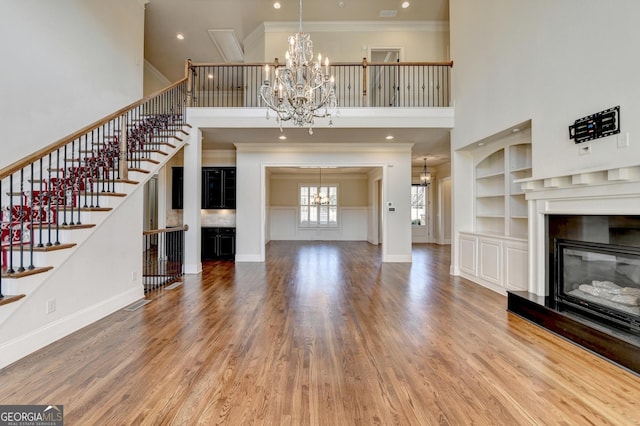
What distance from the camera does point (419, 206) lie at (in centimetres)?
1106

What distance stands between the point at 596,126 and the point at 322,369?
335cm

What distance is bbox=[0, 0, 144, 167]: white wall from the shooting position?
3.25 meters

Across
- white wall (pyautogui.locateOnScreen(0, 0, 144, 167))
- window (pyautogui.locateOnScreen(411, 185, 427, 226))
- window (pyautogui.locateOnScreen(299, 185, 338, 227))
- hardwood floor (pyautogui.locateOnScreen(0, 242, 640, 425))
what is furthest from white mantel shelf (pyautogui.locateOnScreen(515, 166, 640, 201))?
window (pyautogui.locateOnScreen(299, 185, 338, 227))

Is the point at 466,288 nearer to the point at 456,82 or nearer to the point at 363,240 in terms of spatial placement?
the point at 456,82

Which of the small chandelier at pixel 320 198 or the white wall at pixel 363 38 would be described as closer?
the white wall at pixel 363 38

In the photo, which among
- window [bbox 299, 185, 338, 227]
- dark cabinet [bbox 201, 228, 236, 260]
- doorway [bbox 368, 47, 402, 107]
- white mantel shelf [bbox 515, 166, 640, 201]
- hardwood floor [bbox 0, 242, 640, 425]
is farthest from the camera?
window [bbox 299, 185, 338, 227]

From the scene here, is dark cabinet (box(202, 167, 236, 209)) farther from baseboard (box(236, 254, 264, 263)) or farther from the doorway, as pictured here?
the doorway

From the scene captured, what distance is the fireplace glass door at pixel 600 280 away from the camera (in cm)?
255

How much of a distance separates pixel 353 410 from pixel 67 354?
2.45 meters

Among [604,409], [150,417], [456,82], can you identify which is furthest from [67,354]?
[456,82]

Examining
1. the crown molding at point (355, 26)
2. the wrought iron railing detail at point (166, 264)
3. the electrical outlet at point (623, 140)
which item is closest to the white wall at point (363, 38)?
the crown molding at point (355, 26)

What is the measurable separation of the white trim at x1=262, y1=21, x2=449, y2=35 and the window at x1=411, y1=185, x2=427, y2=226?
5436 mm

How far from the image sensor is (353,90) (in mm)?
7160

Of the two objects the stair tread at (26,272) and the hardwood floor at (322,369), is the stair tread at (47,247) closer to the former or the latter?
the stair tread at (26,272)
